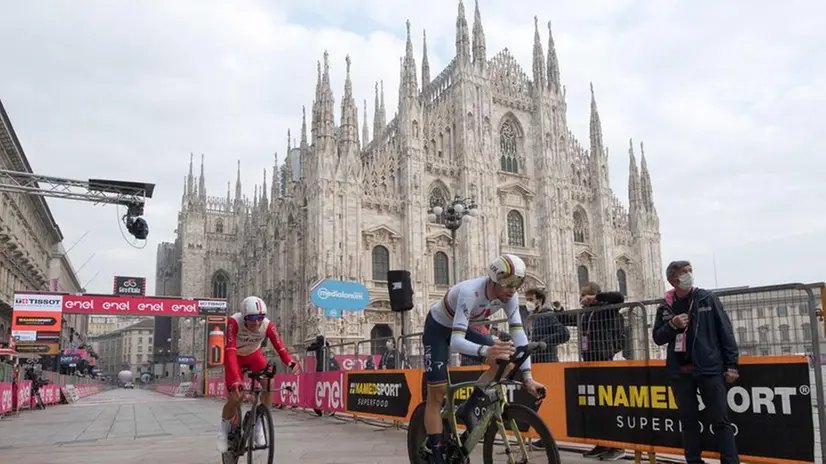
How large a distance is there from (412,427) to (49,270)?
63.9 meters

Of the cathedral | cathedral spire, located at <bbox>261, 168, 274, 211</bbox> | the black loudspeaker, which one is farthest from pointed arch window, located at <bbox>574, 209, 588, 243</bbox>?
the black loudspeaker

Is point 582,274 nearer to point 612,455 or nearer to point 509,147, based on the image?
point 509,147

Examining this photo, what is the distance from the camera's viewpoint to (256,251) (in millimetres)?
53031

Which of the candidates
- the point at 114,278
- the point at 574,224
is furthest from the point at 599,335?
the point at 114,278

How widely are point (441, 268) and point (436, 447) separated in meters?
35.1

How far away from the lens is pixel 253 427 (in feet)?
19.3

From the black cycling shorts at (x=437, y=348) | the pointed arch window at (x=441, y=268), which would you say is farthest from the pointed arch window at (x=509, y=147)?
the black cycling shorts at (x=437, y=348)

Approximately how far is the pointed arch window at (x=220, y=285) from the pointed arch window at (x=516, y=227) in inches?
1492

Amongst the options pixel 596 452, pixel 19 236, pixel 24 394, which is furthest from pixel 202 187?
pixel 596 452

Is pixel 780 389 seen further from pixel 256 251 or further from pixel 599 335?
pixel 256 251

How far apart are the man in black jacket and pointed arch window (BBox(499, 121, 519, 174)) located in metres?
38.8

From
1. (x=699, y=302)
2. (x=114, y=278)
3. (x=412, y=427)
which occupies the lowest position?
(x=412, y=427)

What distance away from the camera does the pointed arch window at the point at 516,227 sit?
43031 mm

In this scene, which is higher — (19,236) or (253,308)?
(19,236)
